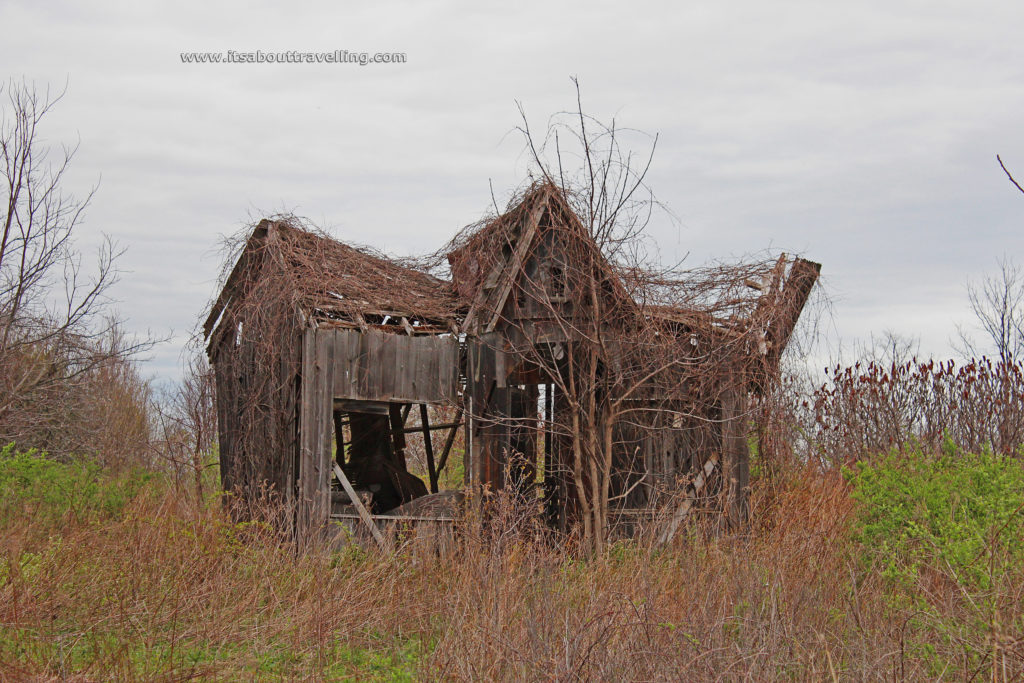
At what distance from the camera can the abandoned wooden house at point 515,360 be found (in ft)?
37.0

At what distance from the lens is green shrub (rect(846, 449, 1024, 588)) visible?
831 centimetres

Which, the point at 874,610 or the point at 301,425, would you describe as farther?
the point at 301,425

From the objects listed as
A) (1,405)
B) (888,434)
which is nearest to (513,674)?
(1,405)

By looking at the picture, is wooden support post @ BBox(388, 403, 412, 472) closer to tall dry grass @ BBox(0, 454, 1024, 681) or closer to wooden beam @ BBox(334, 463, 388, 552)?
wooden beam @ BBox(334, 463, 388, 552)

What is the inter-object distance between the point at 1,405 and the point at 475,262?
25.1 ft

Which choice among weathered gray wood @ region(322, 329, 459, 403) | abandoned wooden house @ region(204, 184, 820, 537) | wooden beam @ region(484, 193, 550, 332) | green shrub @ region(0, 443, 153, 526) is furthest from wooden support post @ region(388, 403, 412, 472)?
green shrub @ region(0, 443, 153, 526)

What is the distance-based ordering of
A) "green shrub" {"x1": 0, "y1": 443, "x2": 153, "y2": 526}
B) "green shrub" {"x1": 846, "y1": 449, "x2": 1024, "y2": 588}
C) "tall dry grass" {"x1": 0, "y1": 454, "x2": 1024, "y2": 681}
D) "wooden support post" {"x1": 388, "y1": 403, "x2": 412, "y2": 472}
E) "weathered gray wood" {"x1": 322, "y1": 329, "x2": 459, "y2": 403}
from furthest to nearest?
"wooden support post" {"x1": 388, "y1": 403, "x2": 412, "y2": 472}
"green shrub" {"x1": 0, "y1": 443, "x2": 153, "y2": 526}
"weathered gray wood" {"x1": 322, "y1": 329, "x2": 459, "y2": 403}
"green shrub" {"x1": 846, "y1": 449, "x2": 1024, "y2": 588}
"tall dry grass" {"x1": 0, "y1": 454, "x2": 1024, "y2": 681}

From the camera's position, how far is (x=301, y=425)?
11.5m

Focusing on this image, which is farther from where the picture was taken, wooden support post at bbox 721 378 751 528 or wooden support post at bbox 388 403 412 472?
wooden support post at bbox 388 403 412 472

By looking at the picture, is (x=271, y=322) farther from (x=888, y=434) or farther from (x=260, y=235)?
(x=888, y=434)

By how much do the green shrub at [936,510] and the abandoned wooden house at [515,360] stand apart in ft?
8.00

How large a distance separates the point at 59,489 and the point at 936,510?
12203 mm

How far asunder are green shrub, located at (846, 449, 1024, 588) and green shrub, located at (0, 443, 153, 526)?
985cm

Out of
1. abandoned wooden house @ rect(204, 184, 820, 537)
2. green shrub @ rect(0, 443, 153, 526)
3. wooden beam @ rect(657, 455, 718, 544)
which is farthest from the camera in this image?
green shrub @ rect(0, 443, 153, 526)
